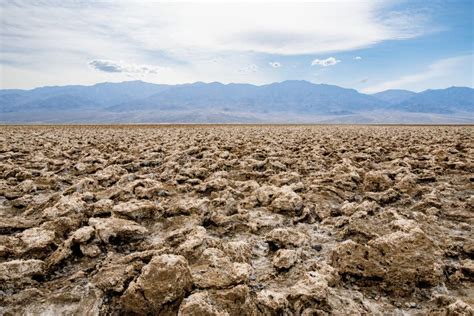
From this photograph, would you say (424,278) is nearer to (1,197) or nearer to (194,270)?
(194,270)

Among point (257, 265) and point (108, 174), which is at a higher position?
point (108, 174)

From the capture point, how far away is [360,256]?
7.39 ft

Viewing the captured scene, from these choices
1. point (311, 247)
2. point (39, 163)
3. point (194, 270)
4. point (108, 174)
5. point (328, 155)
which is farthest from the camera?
point (328, 155)

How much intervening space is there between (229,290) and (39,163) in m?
5.12

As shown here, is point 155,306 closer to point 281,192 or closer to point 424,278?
point 424,278

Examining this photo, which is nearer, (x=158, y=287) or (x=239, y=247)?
(x=158, y=287)

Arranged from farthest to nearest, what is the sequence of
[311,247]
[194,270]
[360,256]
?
[311,247], [360,256], [194,270]

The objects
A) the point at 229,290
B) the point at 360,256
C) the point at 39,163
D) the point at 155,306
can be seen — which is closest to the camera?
the point at 155,306

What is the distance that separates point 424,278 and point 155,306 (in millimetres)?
1553

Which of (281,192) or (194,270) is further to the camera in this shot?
(281,192)

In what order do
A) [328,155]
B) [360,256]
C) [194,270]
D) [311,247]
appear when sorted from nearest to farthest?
[194,270]
[360,256]
[311,247]
[328,155]

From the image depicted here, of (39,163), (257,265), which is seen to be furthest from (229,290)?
(39,163)

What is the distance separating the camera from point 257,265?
2359 mm

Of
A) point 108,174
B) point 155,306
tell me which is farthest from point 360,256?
point 108,174
